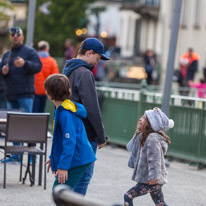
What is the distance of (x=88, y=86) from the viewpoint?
7879mm

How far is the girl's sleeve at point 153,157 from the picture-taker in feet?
26.7

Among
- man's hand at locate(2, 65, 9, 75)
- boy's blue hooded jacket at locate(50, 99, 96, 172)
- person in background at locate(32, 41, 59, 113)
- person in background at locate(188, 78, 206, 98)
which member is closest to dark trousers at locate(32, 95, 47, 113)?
→ person in background at locate(32, 41, 59, 113)

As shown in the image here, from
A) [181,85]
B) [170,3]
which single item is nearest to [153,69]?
[181,85]

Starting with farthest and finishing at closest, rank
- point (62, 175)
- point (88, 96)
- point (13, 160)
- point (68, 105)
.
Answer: point (13, 160), point (88, 96), point (68, 105), point (62, 175)

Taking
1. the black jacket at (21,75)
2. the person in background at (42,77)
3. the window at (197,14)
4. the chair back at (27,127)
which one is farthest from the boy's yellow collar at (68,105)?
the window at (197,14)

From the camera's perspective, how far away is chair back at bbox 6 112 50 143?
1057 centimetres

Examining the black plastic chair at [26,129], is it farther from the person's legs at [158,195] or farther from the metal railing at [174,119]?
the metal railing at [174,119]

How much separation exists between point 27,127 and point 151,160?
2.87m

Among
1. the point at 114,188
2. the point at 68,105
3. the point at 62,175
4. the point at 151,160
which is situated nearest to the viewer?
the point at 62,175

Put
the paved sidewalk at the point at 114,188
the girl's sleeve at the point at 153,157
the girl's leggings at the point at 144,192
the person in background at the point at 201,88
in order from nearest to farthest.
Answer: the girl's sleeve at the point at 153,157, the girl's leggings at the point at 144,192, the paved sidewalk at the point at 114,188, the person in background at the point at 201,88

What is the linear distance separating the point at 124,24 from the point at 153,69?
30.3m

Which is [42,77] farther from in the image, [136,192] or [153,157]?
[153,157]

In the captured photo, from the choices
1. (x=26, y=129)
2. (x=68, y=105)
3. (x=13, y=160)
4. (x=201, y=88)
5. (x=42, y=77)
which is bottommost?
(x=13, y=160)

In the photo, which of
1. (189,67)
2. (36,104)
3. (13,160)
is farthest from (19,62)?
(189,67)
